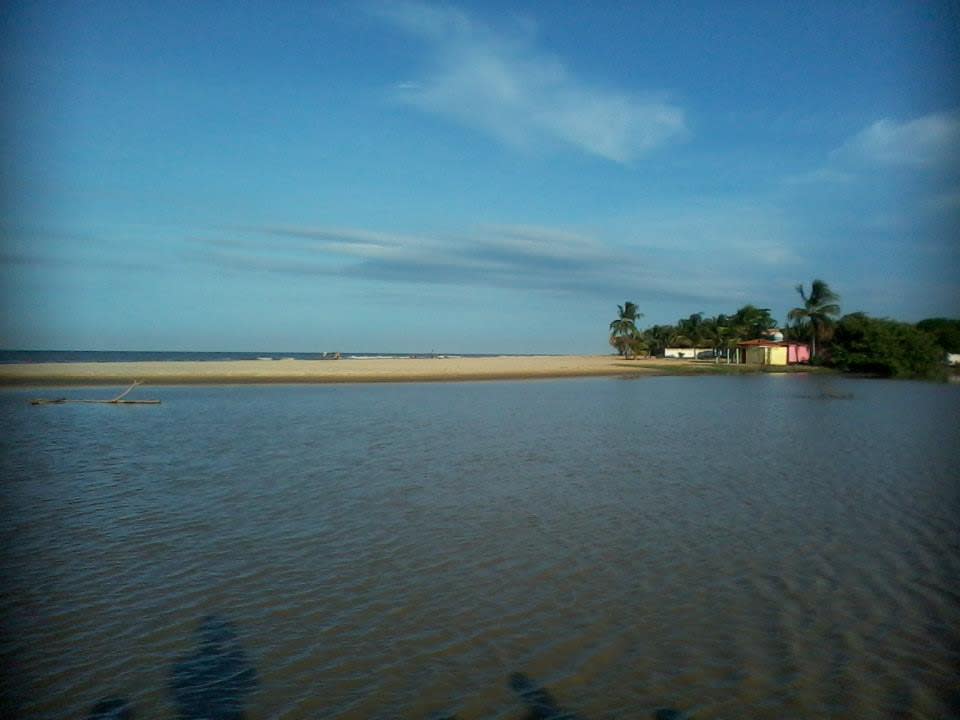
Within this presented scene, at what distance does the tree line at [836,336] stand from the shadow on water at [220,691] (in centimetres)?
4370

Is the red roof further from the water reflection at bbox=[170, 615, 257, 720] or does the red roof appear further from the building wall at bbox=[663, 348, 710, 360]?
the water reflection at bbox=[170, 615, 257, 720]

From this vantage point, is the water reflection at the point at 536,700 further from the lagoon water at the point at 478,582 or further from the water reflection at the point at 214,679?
the water reflection at the point at 214,679

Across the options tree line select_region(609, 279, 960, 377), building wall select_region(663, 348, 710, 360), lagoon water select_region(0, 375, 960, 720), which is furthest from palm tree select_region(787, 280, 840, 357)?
lagoon water select_region(0, 375, 960, 720)

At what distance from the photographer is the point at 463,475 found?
42.5ft

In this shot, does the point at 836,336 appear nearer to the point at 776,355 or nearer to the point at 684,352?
the point at 776,355

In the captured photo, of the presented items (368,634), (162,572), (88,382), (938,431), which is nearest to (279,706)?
(368,634)

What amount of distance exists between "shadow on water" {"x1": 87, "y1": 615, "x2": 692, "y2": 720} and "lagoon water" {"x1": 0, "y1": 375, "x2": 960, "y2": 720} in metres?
0.02

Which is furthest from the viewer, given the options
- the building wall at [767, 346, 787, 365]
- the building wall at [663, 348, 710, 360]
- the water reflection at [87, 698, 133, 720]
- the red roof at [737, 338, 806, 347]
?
the building wall at [663, 348, 710, 360]

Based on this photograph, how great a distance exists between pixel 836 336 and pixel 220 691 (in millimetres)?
82633

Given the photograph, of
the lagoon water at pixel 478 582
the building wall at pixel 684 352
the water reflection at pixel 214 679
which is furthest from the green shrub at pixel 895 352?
the water reflection at pixel 214 679

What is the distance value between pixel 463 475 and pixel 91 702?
8652 mm

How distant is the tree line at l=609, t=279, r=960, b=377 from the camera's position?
60.6 metres

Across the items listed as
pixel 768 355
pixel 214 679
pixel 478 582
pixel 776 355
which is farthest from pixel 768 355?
pixel 214 679

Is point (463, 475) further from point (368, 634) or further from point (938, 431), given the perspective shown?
point (938, 431)
